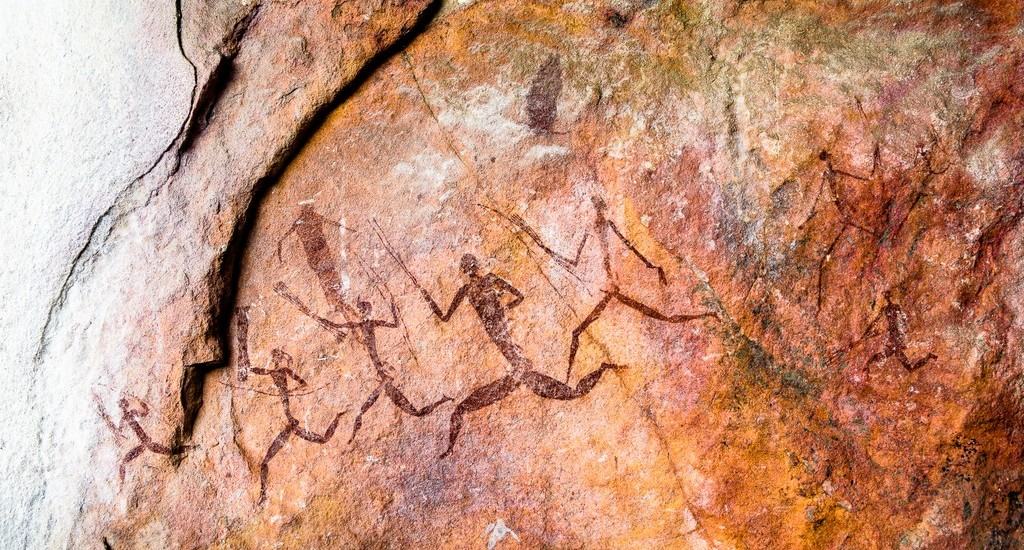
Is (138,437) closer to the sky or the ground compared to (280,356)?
closer to the ground

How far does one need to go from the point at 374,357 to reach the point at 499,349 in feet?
1.25

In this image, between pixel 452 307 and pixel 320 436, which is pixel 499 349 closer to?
pixel 452 307

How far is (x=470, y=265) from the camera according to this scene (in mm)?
2531

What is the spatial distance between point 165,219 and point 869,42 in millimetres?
2191

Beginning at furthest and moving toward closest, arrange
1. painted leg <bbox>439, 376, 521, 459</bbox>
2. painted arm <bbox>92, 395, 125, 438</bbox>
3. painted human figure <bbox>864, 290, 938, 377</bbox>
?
painted arm <bbox>92, 395, 125, 438</bbox> < painted leg <bbox>439, 376, 521, 459</bbox> < painted human figure <bbox>864, 290, 938, 377</bbox>

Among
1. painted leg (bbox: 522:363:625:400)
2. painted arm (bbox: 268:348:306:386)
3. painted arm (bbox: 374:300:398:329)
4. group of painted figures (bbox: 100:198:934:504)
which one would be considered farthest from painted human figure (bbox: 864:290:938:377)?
painted arm (bbox: 268:348:306:386)

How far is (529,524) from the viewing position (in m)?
2.48

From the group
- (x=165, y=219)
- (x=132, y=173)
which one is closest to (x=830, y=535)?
(x=165, y=219)

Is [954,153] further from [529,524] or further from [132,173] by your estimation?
[132,173]

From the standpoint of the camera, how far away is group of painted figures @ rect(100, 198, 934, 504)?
247 cm

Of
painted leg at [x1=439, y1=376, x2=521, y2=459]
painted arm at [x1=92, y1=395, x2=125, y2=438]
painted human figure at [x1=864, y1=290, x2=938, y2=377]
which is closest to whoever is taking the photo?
painted human figure at [x1=864, y1=290, x2=938, y2=377]

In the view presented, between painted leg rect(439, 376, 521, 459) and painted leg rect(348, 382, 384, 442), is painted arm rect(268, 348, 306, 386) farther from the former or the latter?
painted leg rect(439, 376, 521, 459)

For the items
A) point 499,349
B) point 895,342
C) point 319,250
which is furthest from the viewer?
point 319,250

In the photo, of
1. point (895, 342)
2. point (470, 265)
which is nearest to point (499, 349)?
point (470, 265)
